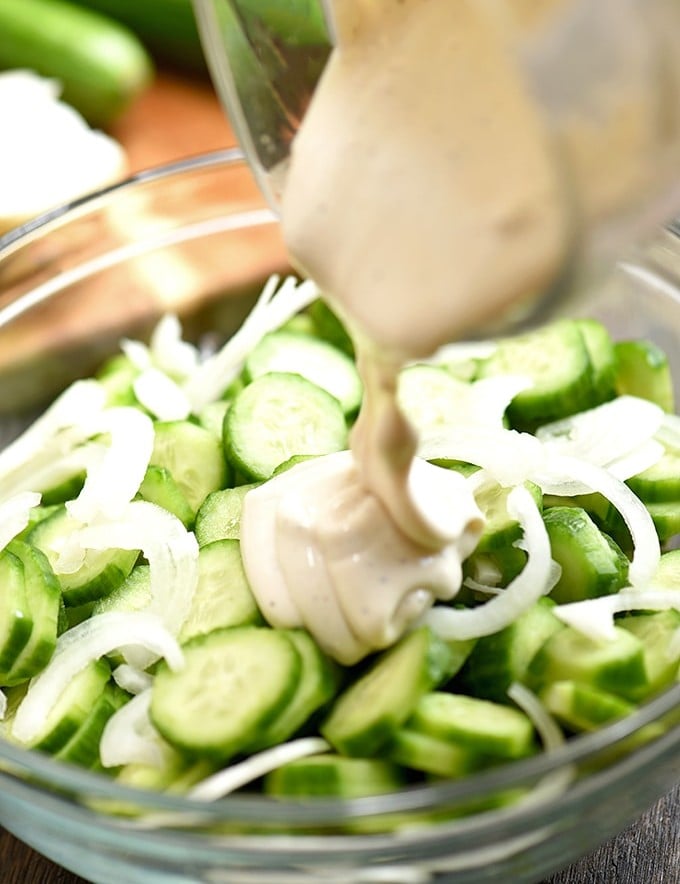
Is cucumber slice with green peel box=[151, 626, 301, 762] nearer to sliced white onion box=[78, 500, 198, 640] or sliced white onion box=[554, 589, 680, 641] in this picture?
sliced white onion box=[78, 500, 198, 640]

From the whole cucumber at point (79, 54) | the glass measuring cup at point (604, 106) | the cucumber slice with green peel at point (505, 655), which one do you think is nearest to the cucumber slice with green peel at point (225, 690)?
the cucumber slice with green peel at point (505, 655)

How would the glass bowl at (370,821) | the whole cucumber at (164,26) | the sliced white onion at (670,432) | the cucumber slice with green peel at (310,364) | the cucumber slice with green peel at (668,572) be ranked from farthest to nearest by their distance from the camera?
the whole cucumber at (164,26), the cucumber slice with green peel at (310,364), the sliced white onion at (670,432), the cucumber slice with green peel at (668,572), the glass bowl at (370,821)

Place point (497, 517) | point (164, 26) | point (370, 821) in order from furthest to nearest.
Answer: point (164, 26) < point (497, 517) < point (370, 821)

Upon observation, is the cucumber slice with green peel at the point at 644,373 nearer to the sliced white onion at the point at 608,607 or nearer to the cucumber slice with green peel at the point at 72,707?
the sliced white onion at the point at 608,607

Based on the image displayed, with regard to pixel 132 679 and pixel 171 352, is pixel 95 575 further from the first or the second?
pixel 171 352

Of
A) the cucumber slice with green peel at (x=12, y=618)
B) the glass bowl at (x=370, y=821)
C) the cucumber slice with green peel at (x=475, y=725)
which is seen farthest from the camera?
the cucumber slice with green peel at (x=12, y=618)

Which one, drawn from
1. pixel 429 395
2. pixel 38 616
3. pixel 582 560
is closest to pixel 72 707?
pixel 38 616
